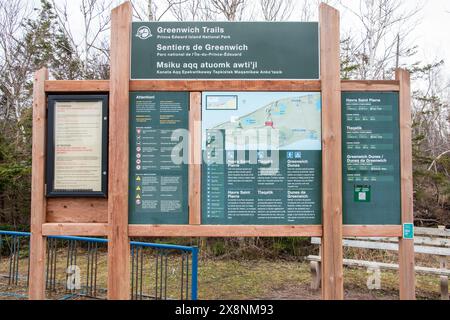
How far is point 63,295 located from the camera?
621cm

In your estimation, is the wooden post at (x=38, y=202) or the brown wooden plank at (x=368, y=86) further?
the brown wooden plank at (x=368, y=86)

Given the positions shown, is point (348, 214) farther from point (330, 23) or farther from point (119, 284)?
point (119, 284)

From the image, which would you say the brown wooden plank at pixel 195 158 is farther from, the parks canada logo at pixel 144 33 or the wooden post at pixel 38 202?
the wooden post at pixel 38 202

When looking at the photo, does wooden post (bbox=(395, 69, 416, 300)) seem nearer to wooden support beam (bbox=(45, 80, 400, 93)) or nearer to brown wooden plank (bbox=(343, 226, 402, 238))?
brown wooden plank (bbox=(343, 226, 402, 238))

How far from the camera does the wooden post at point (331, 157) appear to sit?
132 inches

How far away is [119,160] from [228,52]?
5.07ft

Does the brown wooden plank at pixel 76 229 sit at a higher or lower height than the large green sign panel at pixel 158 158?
lower

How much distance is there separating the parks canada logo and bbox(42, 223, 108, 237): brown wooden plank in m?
1.93

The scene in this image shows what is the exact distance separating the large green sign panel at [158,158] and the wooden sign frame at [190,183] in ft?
0.24

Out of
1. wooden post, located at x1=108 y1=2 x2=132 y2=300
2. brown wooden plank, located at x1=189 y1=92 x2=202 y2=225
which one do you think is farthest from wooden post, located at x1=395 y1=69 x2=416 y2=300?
wooden post, located at x1=108 y1=2 x2=132 y2=300

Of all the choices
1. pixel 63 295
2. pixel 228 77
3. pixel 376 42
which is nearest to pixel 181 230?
pixel 228 77

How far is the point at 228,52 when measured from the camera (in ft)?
11.6

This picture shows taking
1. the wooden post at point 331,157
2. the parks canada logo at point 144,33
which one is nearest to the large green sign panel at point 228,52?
the parks canada logo at point 144,33

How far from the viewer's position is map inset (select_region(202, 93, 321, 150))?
3.48m
